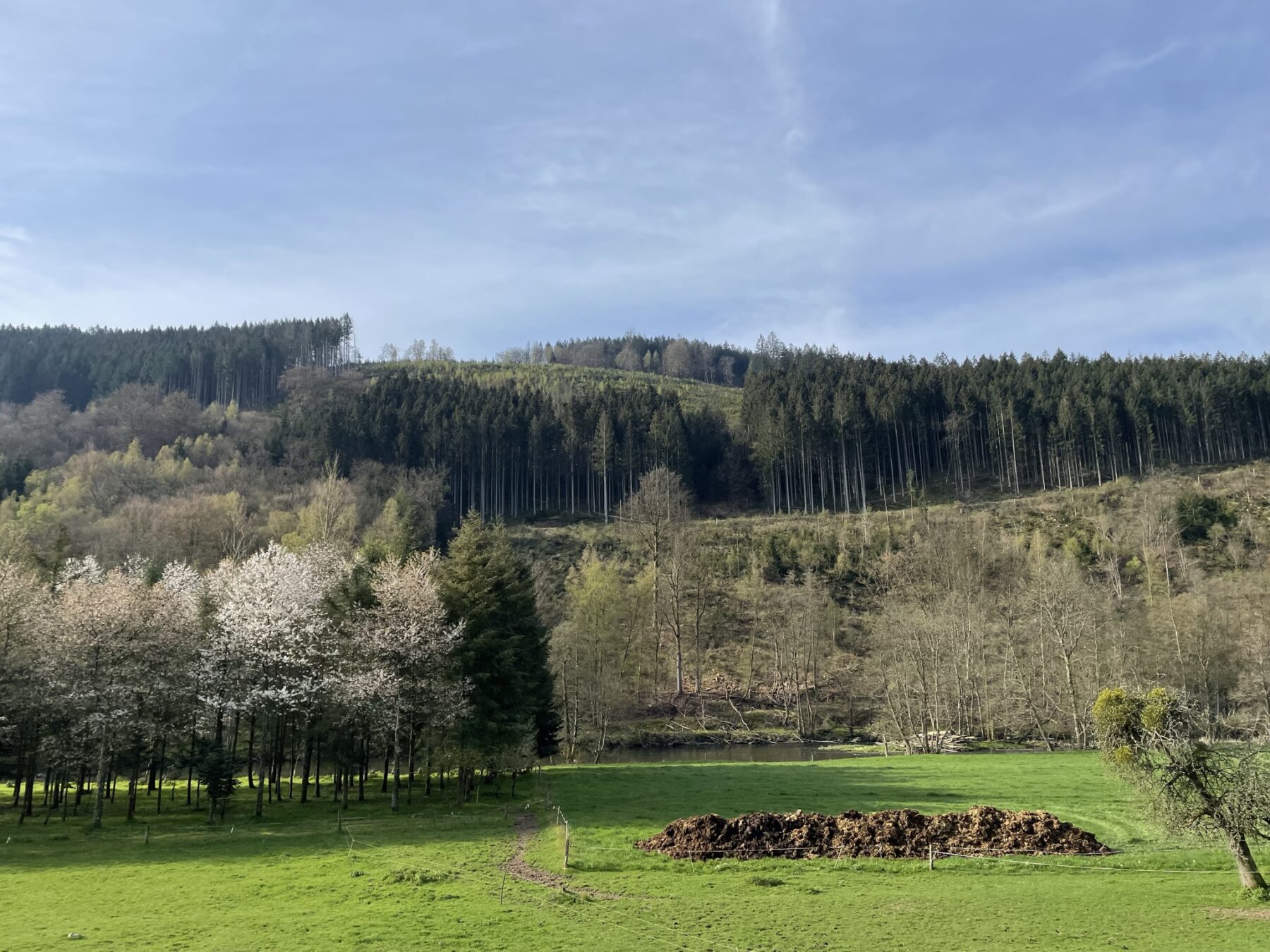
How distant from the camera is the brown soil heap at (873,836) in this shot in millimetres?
29016

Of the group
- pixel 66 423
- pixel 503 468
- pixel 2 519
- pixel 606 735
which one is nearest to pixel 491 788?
pixel 606 735

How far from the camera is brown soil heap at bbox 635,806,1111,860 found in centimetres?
2902

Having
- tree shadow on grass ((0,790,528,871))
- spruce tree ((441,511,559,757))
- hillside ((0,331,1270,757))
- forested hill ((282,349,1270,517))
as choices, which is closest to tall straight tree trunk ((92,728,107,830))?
tree shadow on grass ((0,790,528,871))

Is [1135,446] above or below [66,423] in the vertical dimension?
below

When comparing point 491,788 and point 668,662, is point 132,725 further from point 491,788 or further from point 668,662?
point 668,662

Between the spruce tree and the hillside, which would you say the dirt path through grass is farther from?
the hillside

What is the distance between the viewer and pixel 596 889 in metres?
25.4

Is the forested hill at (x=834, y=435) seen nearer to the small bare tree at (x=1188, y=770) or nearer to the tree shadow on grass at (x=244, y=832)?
the tree shadow on grass at (x=244, y=832)

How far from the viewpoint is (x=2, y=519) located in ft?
318

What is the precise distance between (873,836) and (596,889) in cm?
1125

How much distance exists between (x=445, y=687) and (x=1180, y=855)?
35257 millimetres

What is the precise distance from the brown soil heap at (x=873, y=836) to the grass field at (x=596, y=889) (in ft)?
3.27

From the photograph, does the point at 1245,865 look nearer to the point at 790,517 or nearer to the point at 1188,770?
the point at 1188,770

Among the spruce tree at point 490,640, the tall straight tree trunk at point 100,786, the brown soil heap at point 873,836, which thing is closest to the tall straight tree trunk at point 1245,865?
the brown soil heap at point 873,836
